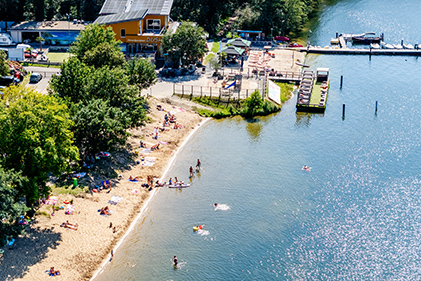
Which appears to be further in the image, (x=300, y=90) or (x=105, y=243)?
(x=300, y=90)

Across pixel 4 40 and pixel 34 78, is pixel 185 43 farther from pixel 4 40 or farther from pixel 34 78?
pixel 4 40

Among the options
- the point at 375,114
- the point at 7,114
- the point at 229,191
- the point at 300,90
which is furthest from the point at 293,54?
the point at 7,114

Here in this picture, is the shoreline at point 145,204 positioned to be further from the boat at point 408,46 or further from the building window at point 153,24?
the boat at point 408,46

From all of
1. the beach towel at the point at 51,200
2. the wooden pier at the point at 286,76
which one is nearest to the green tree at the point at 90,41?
the wooden pier at the point at 286,76

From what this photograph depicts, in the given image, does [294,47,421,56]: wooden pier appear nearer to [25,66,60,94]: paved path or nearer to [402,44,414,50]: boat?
[402,44,414,50]: boat

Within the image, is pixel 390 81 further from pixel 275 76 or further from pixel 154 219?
pixel 154 219

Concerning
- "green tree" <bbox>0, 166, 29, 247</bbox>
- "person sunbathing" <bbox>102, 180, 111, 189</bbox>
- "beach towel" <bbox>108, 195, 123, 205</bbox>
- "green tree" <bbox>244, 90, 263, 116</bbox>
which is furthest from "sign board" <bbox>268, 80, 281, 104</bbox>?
"green tree" <bbox>0, 166, 29, 247</bbox>
